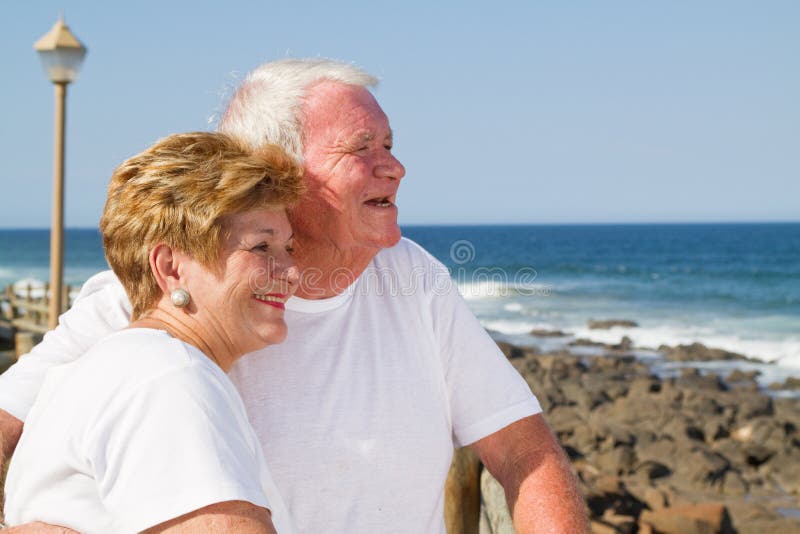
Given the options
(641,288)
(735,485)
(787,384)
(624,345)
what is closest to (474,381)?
(735,485)

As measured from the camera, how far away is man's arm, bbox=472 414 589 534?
193cm

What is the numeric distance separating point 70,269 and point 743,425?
4697 cm

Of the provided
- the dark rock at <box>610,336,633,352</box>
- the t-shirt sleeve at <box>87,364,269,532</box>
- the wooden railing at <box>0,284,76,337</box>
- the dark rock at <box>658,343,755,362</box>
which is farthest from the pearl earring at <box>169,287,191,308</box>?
the dark rock at <box>610,336,633,352</box>

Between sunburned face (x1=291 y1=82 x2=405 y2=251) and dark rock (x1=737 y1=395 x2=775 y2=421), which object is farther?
dark rock (x1=737 y1=395 x2=775 y2=421)

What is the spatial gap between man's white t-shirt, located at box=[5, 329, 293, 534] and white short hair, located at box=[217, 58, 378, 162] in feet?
2.61

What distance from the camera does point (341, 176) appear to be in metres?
2.06

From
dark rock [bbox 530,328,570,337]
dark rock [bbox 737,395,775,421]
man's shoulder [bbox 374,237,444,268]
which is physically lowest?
dark rock [bbox 530,328,570,337]

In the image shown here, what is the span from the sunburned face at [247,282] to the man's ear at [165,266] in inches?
0.7

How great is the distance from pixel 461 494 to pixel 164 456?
173cm

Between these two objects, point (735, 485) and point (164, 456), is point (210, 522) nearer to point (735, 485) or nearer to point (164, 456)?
point (164, 456)

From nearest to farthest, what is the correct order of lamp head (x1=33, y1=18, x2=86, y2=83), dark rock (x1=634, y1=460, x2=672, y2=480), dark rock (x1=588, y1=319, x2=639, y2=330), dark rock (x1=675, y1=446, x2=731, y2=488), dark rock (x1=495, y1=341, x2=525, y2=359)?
lamp head (x1=33, y1=18, x2=86, y2=83) < dark rock (x1=675, y1=446, x2=731, y2=488) < dark rock (x1=634, y1=460, x2=672, y2=480) < dark rock (x1=495, y1=341, x2=525, y2=359) < dark rock (x1=588, y1=319, x2=639, y2=330)

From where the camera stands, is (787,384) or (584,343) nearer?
(787,384)

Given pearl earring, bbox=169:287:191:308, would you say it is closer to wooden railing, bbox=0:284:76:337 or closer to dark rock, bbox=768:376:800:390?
wooden railing, bbox=0:284:76:337

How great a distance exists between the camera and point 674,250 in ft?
190
